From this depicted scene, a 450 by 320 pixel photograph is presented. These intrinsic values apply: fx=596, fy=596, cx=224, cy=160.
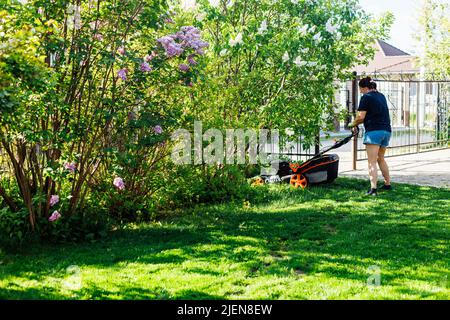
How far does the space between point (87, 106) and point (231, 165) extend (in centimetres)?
278

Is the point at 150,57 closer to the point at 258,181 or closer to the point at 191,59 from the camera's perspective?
the point at 191,59

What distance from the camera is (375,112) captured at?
943cm

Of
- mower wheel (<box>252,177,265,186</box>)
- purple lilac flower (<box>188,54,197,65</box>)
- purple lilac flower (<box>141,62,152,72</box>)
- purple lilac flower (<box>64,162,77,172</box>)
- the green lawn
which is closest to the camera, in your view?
the green lawn

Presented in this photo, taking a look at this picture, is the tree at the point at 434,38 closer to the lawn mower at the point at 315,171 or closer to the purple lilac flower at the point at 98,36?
the lawn mower at the point at 315,171

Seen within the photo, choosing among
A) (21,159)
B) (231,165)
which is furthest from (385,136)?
(21,159)

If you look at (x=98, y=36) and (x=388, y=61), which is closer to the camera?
(x=98, y=36)

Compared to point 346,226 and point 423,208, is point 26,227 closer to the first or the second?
point 346,226

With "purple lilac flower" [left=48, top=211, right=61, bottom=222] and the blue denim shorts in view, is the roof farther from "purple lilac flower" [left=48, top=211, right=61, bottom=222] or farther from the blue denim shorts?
"purple lilac flower" [left=48, top=211, right=61, bottom=222]

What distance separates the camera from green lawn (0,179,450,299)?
4.87m

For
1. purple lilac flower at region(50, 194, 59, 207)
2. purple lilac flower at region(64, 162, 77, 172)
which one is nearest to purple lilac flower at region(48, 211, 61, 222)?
purple lilac flower at region(50, 194, 59, 207)

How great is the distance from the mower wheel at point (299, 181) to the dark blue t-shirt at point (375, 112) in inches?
53.7

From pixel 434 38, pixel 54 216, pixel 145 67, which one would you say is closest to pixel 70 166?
pixel 54 216

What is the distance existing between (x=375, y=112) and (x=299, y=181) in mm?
1724

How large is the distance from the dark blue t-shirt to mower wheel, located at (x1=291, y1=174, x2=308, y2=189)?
1365mm
